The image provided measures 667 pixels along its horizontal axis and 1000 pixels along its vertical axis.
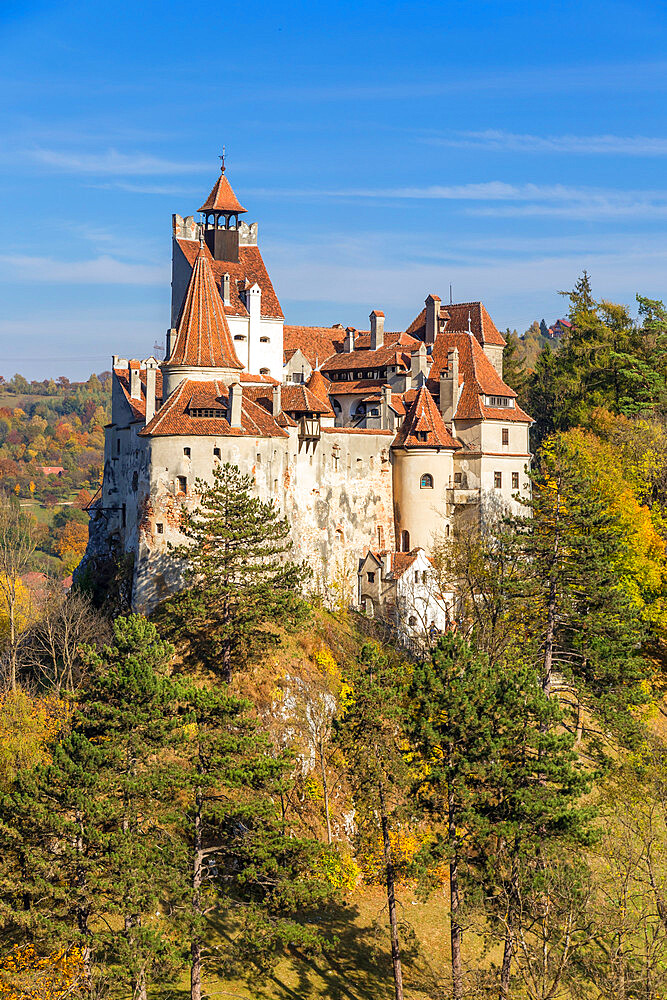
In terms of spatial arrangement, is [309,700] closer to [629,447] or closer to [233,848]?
[233,848]

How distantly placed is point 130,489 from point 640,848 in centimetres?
3044

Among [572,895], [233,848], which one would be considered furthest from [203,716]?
[572,895]

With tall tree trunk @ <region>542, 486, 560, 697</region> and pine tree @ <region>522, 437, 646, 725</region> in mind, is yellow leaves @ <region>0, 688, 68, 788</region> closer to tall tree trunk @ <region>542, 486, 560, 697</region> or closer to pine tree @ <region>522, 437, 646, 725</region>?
tall tree trunk @ <region>542, 486, 560, 697</region>

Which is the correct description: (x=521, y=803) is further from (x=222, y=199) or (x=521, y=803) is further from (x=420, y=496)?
(x=222, y=199)

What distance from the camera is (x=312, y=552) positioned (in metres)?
59.9

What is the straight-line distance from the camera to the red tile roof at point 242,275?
216 feet

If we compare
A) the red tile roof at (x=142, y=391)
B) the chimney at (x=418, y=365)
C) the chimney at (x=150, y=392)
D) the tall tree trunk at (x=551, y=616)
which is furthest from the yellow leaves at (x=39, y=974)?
the chimney at (x=418, y=365)

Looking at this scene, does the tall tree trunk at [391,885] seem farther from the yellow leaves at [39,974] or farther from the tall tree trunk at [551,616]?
the tall tree trunk at [551,616]

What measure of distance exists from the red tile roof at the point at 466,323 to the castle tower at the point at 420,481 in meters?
10.9

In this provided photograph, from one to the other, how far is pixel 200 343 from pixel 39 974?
107ft

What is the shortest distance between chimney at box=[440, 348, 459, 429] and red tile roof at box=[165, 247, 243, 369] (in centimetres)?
1500

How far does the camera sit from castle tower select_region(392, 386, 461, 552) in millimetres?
63188

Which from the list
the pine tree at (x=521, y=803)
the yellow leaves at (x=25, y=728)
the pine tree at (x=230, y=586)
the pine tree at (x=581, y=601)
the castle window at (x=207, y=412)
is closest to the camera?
the pine tree at (x=521, y=803)

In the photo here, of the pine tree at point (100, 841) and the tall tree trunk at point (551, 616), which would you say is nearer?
the pine tree at point (100, 841)
